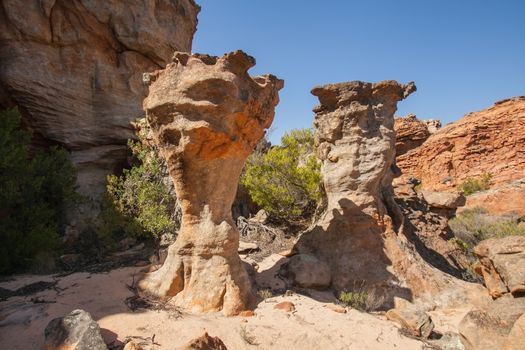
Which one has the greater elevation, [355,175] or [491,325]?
[355,175]

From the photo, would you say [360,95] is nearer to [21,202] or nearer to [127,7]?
[21,202]

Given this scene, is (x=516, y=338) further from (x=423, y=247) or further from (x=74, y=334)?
(x=423, y=247)

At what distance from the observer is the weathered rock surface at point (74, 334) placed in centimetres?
321

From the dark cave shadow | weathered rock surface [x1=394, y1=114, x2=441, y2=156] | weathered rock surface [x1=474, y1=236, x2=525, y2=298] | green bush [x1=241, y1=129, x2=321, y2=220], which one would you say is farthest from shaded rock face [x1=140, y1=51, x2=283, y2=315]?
weathered rock surface [x1=394, y1=114, x2=441, y2=156]

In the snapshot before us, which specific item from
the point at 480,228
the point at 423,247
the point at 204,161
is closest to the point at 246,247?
the point at 204,161

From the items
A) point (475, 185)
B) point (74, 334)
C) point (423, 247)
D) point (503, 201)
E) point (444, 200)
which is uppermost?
point (475, 185)

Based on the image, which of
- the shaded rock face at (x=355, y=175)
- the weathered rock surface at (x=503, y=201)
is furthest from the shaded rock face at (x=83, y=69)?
the weathered rock surface at (x=503, y=201)

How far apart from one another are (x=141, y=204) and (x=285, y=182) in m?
4.32

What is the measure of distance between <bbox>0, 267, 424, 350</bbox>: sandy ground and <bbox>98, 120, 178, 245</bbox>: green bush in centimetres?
363

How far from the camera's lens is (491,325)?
3838 millimetres

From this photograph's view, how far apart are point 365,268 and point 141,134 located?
25.5ft

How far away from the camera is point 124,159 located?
462 inches

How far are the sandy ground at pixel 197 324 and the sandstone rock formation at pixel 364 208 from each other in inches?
61.4

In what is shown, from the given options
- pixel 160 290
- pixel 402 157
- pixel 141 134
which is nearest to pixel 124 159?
pixel 141 134
